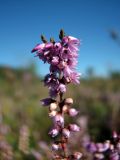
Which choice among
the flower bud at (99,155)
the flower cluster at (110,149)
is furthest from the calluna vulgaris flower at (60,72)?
the flower bud at (99,155)

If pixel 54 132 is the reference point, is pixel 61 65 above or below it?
above

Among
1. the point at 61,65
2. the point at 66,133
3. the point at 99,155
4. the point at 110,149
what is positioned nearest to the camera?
the point at 61,65

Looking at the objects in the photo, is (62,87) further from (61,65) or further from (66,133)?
(66,133)

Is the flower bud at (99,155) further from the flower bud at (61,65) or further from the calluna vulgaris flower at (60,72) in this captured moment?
the flower bud at (61,65)

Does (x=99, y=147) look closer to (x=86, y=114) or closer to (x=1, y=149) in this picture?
(x=1, y=149)

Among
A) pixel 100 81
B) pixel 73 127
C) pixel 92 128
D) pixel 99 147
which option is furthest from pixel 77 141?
pixel 100 81

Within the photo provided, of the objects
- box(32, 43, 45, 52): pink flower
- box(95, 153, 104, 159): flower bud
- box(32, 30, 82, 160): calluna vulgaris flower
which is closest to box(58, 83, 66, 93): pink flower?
box(32, 30, 82, 160): calluna vulgaris flower

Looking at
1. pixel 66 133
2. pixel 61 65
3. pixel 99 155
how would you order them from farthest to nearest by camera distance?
pixel 99 155 → pixel 66 133 → pixel 61 65

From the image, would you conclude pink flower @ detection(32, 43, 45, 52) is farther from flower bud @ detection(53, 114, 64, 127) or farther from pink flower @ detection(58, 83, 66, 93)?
flower bud @ detection(53, 114, 64, 127)

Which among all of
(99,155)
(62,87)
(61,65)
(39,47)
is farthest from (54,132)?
(99,155)
